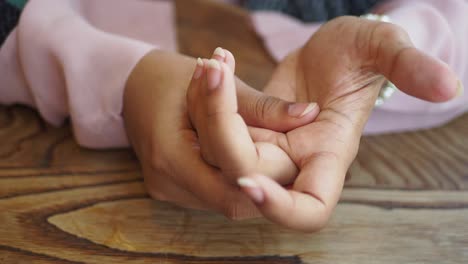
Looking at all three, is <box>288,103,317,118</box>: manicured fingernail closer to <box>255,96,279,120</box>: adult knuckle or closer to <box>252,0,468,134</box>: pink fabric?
<box>255,96,279,120</box>: adult knuckle

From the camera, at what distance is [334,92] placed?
0.42 meters

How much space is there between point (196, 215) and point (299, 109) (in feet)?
0.45

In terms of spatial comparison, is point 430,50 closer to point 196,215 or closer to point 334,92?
point 334,92

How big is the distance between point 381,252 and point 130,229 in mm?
214

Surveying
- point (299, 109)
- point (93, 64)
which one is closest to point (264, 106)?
point (299, 109)

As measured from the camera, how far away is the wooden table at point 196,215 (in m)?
0.39

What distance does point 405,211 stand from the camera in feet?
1.44

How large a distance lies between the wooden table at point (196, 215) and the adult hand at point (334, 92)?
74 millimetres

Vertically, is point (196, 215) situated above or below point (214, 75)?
below

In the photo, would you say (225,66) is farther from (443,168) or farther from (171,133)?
(443,168)

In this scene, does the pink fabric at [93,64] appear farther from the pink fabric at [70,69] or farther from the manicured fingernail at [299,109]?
the manicured fingernail at [299,109]

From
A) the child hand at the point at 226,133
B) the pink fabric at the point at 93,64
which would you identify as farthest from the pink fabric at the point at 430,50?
the child hand at the point at 226,133

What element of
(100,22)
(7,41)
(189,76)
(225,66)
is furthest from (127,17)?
(225,66)

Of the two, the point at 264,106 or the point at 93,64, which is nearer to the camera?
the point at 264,106
